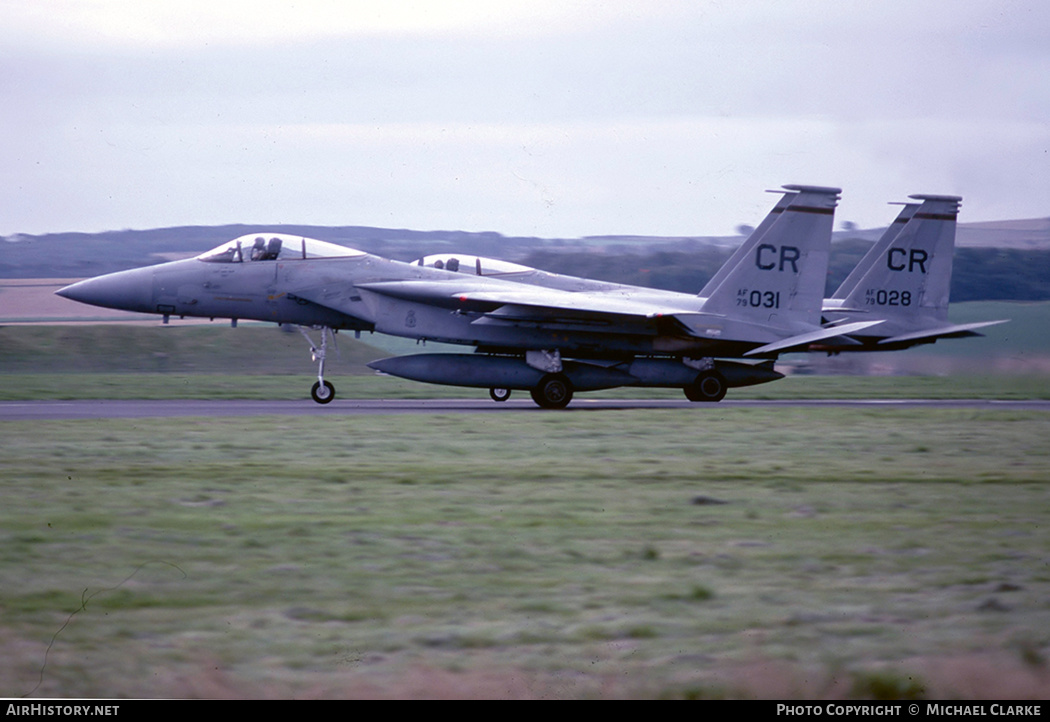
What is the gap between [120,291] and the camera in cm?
2183

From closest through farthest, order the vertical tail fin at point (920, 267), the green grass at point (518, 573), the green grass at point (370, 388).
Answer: the green grass at point (518, 573) < the green grass at point (370, 388) < the vertical tail fin at point (920, 267)

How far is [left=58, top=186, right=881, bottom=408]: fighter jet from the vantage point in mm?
21156

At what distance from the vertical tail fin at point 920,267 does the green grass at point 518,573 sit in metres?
13.8

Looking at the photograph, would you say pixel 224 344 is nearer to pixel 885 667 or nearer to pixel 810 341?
pixel 810 341

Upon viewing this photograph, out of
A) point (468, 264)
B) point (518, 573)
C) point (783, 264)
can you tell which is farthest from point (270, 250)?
point (518, 573)

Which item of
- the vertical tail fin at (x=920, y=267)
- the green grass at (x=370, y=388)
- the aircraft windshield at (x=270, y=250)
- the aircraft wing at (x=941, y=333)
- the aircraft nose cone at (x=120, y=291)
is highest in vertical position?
the vertical tail fin at (x=920, y=267)

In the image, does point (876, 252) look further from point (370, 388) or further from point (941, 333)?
point (370, 388)

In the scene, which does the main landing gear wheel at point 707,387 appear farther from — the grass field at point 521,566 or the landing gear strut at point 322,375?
the grass field at point 521,566

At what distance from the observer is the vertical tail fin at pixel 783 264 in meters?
22.1

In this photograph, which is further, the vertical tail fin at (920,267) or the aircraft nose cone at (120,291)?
the vertical tail fin at (920,267)

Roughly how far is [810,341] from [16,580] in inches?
673

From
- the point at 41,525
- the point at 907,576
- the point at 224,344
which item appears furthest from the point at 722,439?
the point at 224,344

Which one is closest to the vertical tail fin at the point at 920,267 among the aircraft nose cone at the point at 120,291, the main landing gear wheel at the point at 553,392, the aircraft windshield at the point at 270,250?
the main landing gear wheel at the point at 553,392

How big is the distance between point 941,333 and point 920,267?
6.97ft
